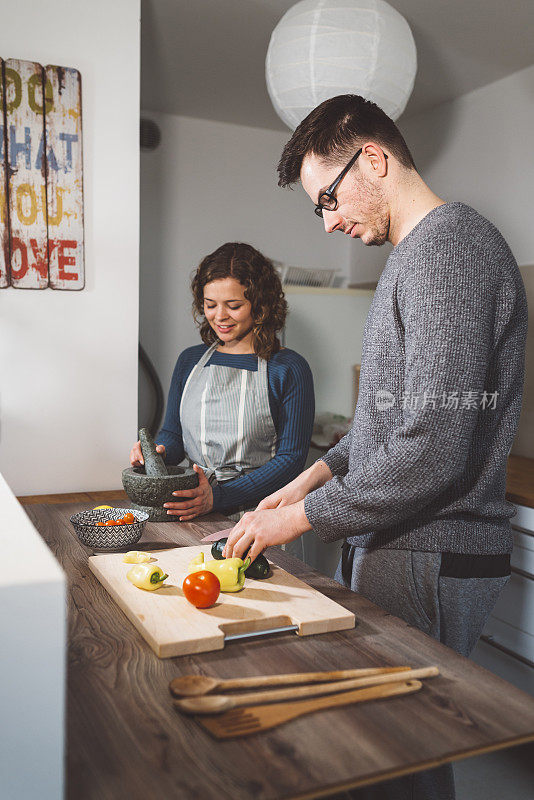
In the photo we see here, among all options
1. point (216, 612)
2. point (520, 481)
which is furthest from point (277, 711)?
point (520, 481)

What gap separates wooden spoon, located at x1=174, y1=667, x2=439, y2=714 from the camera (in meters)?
0.81

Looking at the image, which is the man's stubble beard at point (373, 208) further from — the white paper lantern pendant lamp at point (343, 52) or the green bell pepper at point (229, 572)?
the white paper lantern pendant lamp at point (343, 52)

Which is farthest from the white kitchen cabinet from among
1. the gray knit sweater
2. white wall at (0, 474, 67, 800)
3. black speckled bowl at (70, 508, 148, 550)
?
white wall at (0, 474, 67, 800)

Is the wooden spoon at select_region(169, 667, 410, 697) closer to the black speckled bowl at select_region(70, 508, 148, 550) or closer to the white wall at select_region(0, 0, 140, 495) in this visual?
the black speckled bowl at select_region(70, 508, 148, 550)

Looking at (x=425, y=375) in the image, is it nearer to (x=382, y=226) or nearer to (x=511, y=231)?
(x=382, y=226)

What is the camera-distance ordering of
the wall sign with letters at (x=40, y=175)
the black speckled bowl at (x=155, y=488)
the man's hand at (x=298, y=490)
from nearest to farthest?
the man's hand at (x=298, y=490)
the black speckled bowl at (x=155, y=488)
the wall sign with letters at (x=40, y=175)

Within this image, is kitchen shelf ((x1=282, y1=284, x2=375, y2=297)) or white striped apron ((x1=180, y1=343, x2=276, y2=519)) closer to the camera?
white striped apron ((x1=180, y1=343, x2=276, y2=519))

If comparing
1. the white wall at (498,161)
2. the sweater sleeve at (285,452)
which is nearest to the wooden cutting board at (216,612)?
the sweater sleeve at (285,452)

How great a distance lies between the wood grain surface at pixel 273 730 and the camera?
70cm

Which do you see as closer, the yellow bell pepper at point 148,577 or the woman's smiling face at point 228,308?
the yellow bell pepper at point 148,577

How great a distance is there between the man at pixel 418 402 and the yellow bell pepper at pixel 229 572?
→ 0.09 feet

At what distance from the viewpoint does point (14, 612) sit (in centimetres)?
67

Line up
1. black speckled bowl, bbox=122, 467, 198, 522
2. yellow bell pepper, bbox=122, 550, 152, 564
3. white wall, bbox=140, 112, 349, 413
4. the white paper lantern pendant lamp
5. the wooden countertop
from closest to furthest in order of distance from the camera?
yellow bell pepper, bbox=122, 550, 152, 564, black speckled bowl, bbox=122, 467, 198, 522, the white paper lantern pendant lamp, the wooden countertop, white wall, bbox=140, 112, 349, 413

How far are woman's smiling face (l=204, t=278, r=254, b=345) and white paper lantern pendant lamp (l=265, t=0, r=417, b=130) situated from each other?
63cm
